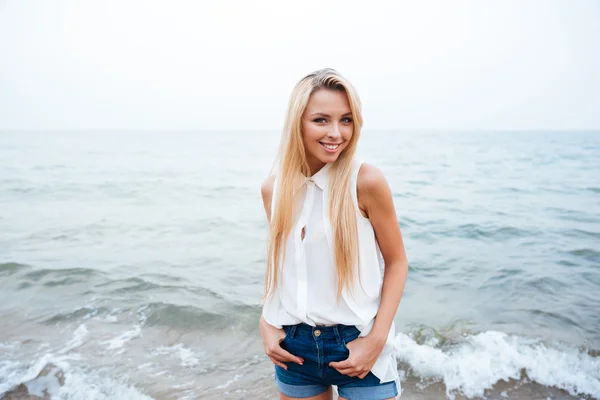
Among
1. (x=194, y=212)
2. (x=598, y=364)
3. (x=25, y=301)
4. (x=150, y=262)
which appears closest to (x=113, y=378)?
(x=25, y=301)

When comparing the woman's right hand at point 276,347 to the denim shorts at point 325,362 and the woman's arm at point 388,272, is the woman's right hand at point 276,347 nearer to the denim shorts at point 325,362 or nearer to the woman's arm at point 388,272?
the denim shorts at point 325,362

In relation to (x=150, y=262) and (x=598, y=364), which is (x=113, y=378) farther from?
(x=598, y=364)

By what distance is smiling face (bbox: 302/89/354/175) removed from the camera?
1.87 m

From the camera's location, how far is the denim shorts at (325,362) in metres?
1.89

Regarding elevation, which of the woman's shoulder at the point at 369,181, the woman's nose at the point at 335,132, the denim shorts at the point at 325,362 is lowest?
the denim shorts at the point at 325,362

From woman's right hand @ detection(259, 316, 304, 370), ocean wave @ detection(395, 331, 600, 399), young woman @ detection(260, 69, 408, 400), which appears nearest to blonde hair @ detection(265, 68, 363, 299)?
young woman @ detection(260, 69, 408, 400)

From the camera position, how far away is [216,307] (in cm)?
616

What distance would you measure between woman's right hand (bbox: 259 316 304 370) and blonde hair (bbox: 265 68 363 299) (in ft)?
0.55

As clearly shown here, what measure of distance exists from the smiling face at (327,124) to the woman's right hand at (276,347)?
0.77m

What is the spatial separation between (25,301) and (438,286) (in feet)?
19.3

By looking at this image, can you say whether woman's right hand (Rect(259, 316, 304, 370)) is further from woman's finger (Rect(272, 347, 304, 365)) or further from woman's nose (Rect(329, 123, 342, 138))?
woman's nose (Rect(329, 123, 342, 138))

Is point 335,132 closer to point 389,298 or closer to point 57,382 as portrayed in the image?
point 389,298

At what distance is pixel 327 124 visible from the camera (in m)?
1.89

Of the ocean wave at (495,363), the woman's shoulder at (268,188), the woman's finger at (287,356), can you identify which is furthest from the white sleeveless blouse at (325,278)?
the ocean wave at (495,363)
